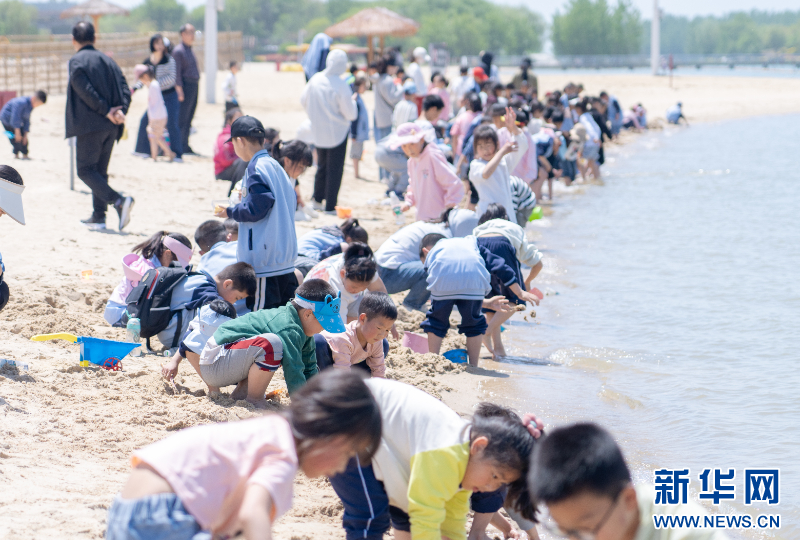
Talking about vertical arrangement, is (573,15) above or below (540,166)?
above

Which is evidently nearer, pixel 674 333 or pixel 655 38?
pixel 674 333

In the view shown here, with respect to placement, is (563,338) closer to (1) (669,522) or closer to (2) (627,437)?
(2) (627,437)

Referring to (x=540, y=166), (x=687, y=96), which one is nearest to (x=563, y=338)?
(x=540, y=166)

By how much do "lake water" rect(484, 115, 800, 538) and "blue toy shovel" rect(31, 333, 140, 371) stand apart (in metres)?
2.32

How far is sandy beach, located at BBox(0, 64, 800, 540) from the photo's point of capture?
11.0 feet

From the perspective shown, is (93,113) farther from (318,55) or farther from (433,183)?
(318,55)

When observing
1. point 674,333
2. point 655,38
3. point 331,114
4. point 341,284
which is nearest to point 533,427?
point 341,284

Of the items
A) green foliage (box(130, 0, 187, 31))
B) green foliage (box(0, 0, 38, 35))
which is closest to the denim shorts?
green foliage (box(0, 0, 38, 35))

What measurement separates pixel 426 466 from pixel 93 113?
6401mm

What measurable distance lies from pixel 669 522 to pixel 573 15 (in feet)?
348

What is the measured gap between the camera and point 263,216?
513 centimetres

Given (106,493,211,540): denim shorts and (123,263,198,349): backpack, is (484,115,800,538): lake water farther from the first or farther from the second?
(106,493,211,540): denim shorts

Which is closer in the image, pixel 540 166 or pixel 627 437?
pixel 627 437

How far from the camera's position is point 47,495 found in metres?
3.23
